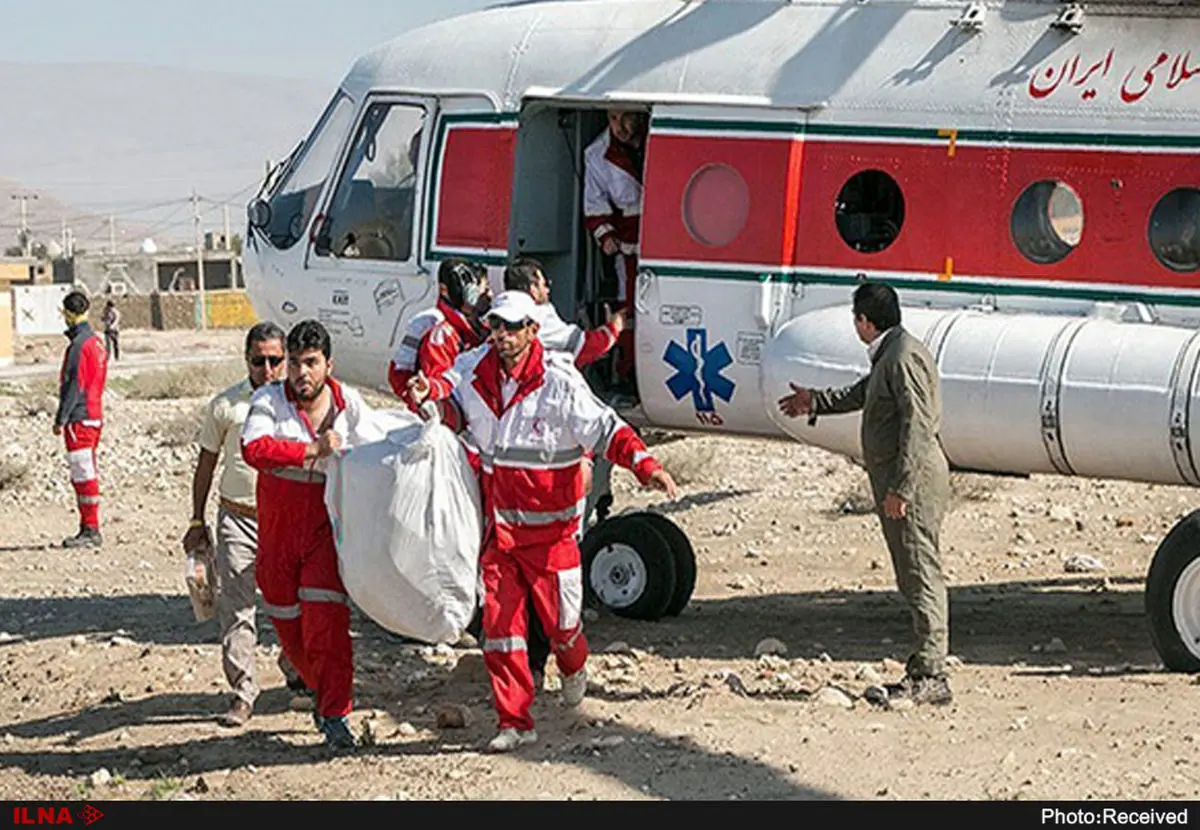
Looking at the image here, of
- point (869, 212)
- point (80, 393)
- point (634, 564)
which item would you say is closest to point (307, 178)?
point (634, 564)

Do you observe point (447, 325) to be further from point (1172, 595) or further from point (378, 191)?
point (1172, 595)

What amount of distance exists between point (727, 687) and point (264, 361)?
8.63 feet

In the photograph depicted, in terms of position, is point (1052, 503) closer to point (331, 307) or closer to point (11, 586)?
point (331, 307)

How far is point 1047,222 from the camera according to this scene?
413 inches

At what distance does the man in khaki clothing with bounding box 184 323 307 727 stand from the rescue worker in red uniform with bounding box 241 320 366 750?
25.9 inches

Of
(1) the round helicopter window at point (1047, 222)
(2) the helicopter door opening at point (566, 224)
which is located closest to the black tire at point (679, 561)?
(2) the helicopter door opening at point (566, 224)

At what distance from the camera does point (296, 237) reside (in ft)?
41.4

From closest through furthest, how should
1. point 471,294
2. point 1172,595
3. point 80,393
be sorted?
point 1172,595 < point 471,294 < point 80,393

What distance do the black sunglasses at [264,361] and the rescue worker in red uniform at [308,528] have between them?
0.38m

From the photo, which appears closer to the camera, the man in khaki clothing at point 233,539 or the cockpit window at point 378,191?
the man in khaki clothing at point 233,539

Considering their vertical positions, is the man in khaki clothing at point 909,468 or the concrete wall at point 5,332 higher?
the man in khaki clothing at point 909,468

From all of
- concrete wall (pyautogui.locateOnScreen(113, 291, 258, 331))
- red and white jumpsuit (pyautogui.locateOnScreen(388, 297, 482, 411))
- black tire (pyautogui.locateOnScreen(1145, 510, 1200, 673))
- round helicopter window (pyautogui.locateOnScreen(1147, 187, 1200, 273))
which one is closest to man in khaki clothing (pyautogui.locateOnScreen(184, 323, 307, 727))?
red and white jumpsuit (pyautogui.locateOnScreen(388, 297, 482, 411))

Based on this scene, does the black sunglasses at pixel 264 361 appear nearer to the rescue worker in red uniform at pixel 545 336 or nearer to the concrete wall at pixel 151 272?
the rescue worker in red uniform at pixel 545 336

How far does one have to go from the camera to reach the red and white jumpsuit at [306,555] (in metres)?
8.70
